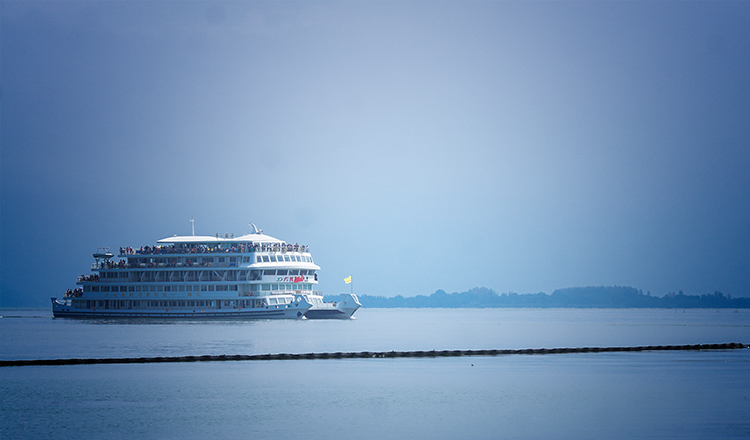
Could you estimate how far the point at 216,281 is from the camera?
9669 centimetres

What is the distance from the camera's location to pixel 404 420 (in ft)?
95.7

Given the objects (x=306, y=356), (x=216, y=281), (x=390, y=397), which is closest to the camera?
(x=390, y=397)

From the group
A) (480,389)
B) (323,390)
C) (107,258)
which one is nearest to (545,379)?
(480,389)

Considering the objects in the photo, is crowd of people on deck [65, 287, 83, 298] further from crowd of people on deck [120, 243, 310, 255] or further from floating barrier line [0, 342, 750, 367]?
floating barrier line [0, 342, 750, 367]

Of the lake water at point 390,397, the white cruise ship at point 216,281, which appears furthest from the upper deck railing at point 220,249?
the lake water at point 390,397

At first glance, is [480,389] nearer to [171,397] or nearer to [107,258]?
[171,397]

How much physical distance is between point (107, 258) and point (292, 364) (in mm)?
65875

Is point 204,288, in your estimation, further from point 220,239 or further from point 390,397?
point 390,397

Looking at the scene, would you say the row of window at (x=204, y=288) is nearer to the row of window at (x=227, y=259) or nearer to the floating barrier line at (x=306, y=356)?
Answer: the row of window at (x=227, y=259)

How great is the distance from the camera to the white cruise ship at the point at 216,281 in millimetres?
95938

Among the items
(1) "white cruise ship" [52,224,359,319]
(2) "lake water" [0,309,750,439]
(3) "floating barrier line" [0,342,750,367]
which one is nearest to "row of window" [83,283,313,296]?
(1) "white cruise ship" [52,224,359,319]

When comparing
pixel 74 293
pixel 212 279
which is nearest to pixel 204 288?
pixel 212 279

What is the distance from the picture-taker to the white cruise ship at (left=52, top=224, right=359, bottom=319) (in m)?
95.9

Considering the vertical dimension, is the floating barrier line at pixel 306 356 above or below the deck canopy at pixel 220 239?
below
